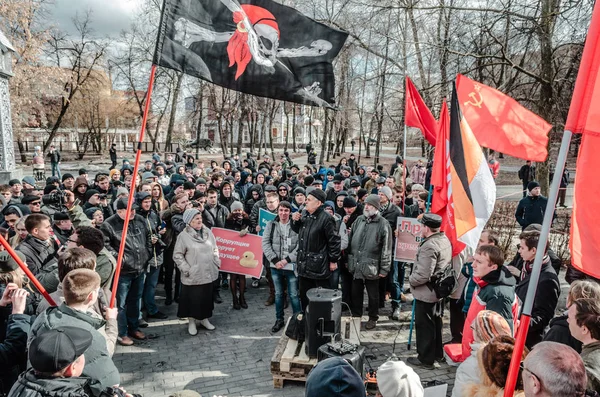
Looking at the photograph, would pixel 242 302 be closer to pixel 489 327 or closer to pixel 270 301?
pixel 270 301

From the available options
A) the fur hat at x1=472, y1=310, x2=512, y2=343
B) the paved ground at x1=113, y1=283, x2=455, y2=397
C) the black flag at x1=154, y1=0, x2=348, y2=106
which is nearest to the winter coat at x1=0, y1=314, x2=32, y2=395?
the paved ground at x1=113, y1=283, x2=455, y2=397

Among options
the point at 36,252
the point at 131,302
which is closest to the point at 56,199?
the point at 131,302

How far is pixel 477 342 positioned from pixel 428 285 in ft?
6.56

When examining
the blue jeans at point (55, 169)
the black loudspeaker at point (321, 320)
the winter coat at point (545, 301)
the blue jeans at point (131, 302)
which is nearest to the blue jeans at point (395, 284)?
the black loudspeaker at point (321, 320)

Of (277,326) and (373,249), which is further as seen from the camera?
(277,326)

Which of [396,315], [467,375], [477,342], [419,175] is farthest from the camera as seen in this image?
[419,175]

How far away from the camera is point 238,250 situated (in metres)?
7.35

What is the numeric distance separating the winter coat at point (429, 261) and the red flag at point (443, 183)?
16cm

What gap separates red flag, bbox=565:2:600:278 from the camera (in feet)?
7.95

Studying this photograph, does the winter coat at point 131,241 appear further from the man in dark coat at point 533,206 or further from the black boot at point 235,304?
the man in dark coat at point 533,206

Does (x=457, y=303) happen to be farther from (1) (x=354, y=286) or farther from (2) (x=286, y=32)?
(2) (x=286, y=32)

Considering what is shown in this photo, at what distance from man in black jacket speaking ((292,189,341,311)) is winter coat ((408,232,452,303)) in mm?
1270

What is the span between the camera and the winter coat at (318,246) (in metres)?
6.07

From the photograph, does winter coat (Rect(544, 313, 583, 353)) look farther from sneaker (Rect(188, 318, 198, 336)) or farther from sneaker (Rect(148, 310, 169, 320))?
sneaker (Rect(148, 310, 169, 320))
